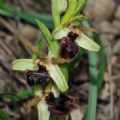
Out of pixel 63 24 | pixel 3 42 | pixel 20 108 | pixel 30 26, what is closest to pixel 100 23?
pixel 30 26

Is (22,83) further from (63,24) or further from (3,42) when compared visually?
(63,24)

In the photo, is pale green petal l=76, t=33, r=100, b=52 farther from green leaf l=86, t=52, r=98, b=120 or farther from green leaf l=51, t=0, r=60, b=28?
green leaf l=86, t=52, r=98, b=120

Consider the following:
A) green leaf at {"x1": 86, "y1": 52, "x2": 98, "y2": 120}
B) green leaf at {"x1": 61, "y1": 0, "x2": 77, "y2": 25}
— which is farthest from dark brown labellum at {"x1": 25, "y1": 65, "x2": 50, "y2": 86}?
green leaf at {"x1": 86, "y1": 52, "x2": 98, "y2": 120}

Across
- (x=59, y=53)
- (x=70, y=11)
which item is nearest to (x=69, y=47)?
(x=59, y=53)

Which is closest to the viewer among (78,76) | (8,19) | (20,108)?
(20,108)

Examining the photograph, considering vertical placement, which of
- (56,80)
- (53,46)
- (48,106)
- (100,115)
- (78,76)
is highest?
(53,46)

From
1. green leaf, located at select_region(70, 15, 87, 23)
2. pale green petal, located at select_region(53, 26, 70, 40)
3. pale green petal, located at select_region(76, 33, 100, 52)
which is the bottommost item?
pale green petal, located at select_region(76, 33, 100, 52)
